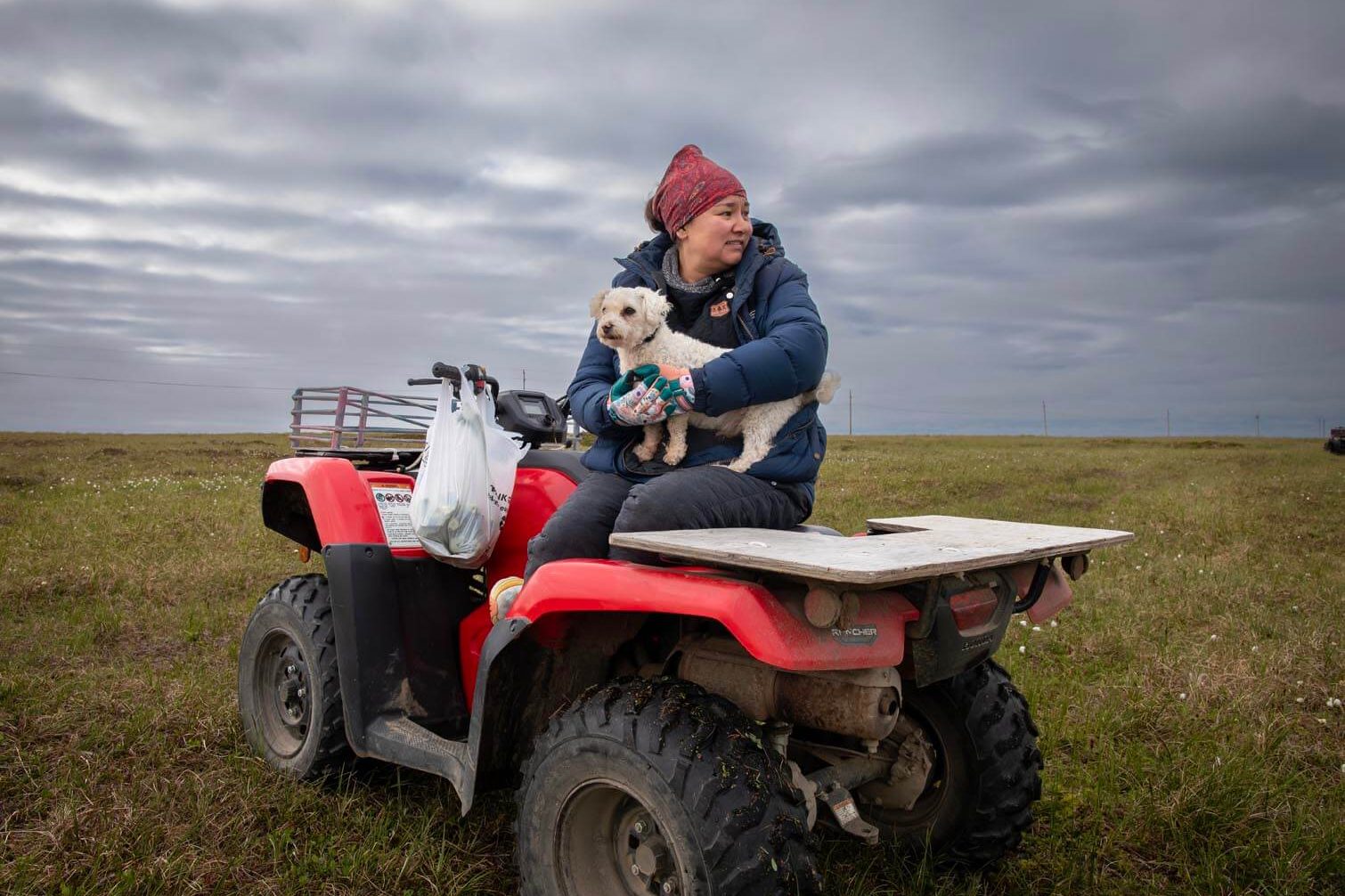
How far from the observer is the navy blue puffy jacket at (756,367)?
2492mm

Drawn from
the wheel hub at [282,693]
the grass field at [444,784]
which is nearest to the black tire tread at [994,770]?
the grass field at [444,784]

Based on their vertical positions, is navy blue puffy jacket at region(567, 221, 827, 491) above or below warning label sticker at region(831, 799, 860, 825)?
above

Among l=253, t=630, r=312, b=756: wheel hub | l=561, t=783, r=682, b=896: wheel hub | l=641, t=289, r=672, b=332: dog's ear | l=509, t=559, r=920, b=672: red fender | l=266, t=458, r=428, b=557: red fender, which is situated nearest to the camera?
l=509, t=559, r=920, b=672: red fender

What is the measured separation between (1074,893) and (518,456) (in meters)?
2.37

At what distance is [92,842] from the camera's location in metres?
2.89

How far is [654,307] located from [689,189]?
39 centimetres

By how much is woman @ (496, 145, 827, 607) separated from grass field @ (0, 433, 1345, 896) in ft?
3.94

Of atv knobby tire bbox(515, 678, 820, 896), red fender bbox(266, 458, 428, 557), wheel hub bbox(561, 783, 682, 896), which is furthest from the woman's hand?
red fender bbox(266, 458, 428, 557)

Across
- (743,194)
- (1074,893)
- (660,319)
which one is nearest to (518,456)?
(660,319)

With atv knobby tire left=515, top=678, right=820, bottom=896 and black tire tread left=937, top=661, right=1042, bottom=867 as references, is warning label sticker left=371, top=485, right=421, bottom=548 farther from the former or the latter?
black tire tread left=937, top=661, right=1042, bottom=867

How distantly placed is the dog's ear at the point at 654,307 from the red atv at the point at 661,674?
25.1 inches

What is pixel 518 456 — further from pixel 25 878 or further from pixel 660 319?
pixel 25 878

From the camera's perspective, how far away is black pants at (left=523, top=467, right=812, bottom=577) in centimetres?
236

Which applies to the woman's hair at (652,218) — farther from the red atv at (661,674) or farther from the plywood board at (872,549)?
the plywood board at (872,549)
